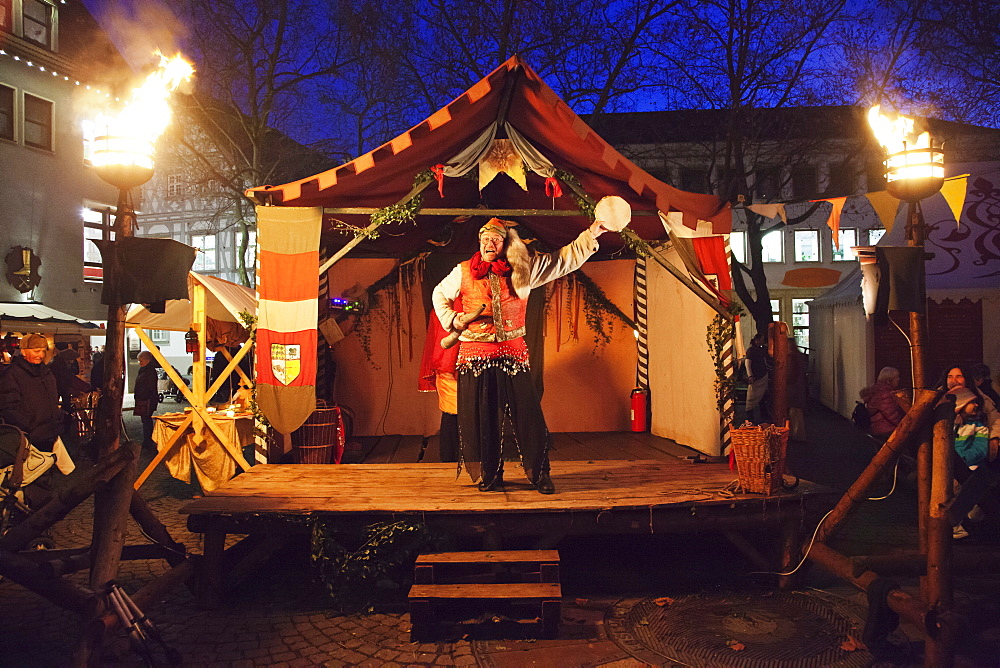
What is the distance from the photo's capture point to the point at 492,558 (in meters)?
4.36

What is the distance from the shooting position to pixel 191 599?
190 inches

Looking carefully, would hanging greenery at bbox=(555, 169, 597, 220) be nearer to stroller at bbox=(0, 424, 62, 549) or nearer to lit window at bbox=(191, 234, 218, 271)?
stroller at bbox=(0, 424, 62, 549)

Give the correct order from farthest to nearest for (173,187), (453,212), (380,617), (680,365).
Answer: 1. (173,187)
2. (680,365)
3. (453,212)
4. (380,617)

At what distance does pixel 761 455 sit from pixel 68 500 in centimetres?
435

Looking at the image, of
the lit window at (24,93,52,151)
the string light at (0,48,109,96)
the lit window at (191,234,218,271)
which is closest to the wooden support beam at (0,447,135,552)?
the lit window at (24,93,52,151)

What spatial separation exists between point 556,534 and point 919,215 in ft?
10.3

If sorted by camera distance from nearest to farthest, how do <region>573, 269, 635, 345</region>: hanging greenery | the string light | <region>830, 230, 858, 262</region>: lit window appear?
<region>573, 269, 635, 345</region>: hanging greenery < the string light < <region>830, 230, 858, 262</region>: lit window

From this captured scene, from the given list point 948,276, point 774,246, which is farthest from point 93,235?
point 774,246

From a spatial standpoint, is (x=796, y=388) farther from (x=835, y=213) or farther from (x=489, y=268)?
(x=489, y=268)

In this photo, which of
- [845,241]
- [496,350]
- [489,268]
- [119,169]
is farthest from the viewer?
[845,241]

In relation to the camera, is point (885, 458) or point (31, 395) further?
point (31, 395)

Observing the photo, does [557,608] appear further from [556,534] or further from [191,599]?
[191,599]

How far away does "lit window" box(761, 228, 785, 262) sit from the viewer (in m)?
26.1

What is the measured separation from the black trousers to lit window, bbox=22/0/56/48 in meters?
18.4
